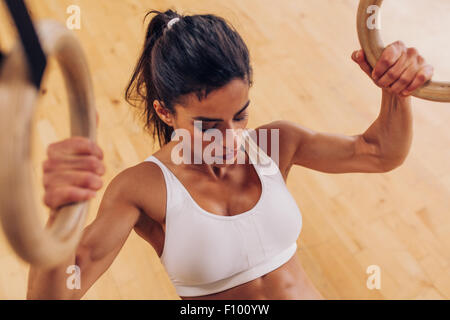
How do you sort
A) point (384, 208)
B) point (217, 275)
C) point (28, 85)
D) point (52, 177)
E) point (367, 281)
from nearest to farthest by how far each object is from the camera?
1. point (28, 85)
2. point (52, 177)
3. point (217, 275)
4. point (367, 281)
5. point (384, 208)

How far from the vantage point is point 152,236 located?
36.4 inches

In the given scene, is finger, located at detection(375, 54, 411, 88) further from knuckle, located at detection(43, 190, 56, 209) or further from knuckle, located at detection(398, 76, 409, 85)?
knuckle, located at detection(43, 190, 56, 209)

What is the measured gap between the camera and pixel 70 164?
1.56 feet

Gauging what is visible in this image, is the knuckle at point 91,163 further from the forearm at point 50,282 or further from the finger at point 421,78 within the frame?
the finger at point 421,78

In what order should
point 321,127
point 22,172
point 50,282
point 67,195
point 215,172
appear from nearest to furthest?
point 22,172 < point 67,195 < point 50,282 < point 215,172 < point 321,127

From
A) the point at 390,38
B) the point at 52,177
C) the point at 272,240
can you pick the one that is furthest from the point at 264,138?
the point at 390,38

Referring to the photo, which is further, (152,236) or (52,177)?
(152,236)

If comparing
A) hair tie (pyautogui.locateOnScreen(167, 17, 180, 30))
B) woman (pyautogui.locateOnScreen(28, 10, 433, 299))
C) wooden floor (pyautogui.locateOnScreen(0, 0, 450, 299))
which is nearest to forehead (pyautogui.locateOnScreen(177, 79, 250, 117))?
woman (pyautogui.locateOnScreen(28, 10, 433, 299))

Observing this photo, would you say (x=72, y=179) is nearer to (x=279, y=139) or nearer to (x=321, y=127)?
(x=279, y=139)

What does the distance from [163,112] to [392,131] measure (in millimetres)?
505

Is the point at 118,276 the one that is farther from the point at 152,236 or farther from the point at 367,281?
the point at 367,281

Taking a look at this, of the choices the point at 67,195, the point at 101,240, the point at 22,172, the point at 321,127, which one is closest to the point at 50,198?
the point at 67,195

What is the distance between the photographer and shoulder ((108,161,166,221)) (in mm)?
850
